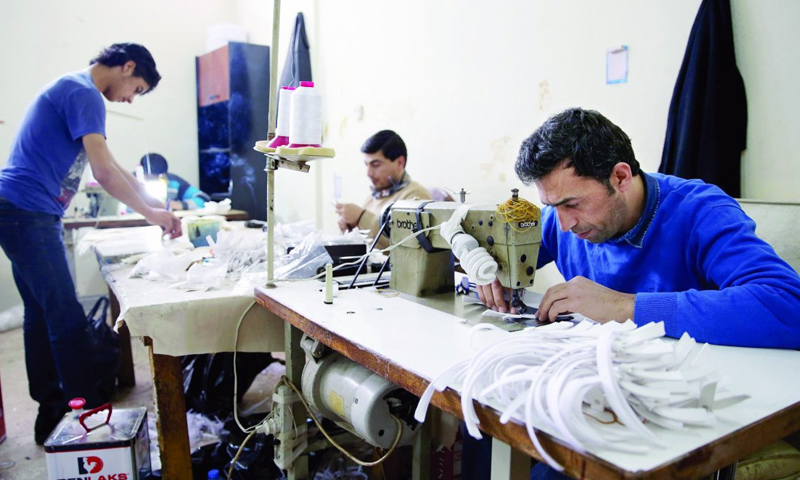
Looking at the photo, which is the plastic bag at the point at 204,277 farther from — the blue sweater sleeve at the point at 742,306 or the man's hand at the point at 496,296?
the blue sweater sleeve at the point at 742,306

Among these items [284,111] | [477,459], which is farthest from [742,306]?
[284,111]

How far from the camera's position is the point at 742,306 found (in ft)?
3.36

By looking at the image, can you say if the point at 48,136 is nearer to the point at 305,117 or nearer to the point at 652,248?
the point at 305,117

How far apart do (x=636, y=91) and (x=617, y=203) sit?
3.55 feet

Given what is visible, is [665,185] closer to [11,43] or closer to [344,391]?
[344,391]

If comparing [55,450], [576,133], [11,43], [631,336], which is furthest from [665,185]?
[11,43]

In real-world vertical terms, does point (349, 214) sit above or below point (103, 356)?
above

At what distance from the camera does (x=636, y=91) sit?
2.14 metres

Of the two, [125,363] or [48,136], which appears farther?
[125,363]

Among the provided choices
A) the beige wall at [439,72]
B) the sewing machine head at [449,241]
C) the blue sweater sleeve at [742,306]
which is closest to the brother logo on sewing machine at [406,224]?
the sewing machine head at [449,241]

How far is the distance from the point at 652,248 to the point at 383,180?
1.82 meters

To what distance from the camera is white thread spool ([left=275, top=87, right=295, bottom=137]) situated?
1525mm

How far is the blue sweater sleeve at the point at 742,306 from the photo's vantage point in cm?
102

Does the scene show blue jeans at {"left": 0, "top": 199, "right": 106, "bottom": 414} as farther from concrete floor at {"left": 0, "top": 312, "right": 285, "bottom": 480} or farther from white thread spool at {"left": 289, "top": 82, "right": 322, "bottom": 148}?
white thread spool at {"left": 289, "top": 82, "right": 322, "bottom": 148}
